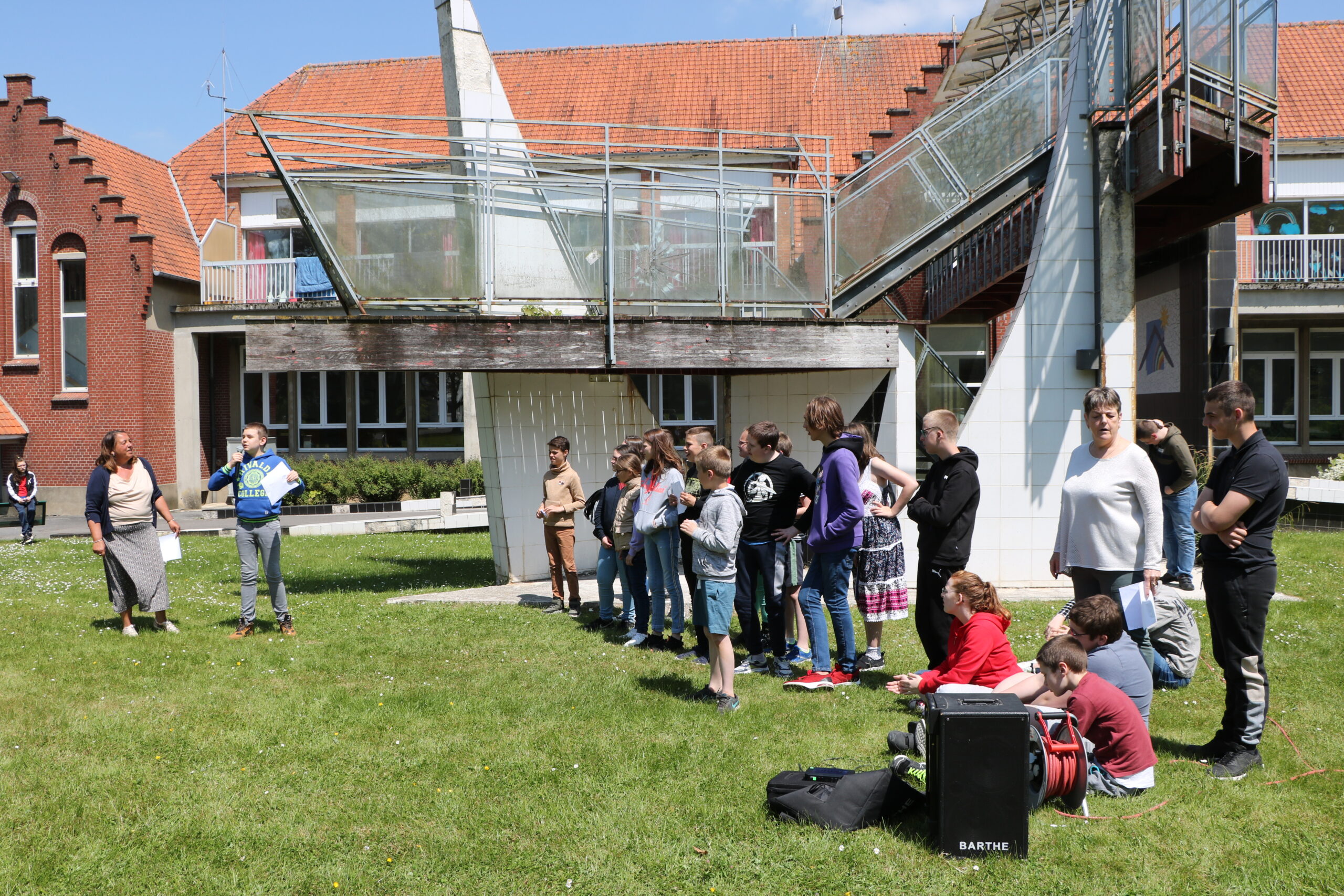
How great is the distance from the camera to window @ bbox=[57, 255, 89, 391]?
2641 centimetres

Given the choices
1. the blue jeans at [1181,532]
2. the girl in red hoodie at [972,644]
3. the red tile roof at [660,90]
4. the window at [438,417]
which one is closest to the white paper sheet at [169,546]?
the girl in red hoodie at [972,644]

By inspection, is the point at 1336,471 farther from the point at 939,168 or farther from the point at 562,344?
the point at 562,344

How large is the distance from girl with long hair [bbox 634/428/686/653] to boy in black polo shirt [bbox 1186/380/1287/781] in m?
3.78

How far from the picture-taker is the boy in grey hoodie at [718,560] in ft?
20.8

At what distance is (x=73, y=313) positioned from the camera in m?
26.5

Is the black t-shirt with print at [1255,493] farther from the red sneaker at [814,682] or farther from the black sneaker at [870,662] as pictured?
the black sneaker at [870,662]

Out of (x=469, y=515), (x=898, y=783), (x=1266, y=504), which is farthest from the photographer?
(x=469, y=515)

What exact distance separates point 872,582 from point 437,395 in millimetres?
22534

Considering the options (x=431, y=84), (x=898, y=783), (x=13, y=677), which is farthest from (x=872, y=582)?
(x=431, y=84)

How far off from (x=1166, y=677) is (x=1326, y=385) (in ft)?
78.9

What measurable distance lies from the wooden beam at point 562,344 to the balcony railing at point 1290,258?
17474 millimetres

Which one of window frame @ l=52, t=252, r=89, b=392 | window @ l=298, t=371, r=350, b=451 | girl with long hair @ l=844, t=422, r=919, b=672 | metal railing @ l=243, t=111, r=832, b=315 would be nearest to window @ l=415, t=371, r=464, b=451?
window @ l=298, t=371, r=350, b=451

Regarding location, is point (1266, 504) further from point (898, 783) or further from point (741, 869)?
point (741, 869)

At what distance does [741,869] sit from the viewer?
414 centimetres
